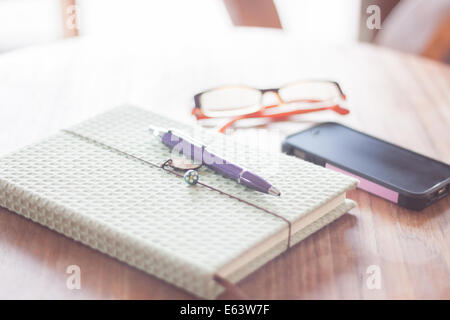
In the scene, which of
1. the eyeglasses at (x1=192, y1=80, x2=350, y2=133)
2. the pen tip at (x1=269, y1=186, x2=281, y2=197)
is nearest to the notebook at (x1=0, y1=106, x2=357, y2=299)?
the pen tip at (x1=269, y1=186, x2=281, y2=197)

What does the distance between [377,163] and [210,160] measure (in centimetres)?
26

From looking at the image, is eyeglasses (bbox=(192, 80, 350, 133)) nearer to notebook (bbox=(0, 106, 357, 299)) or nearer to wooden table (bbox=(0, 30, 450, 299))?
wooden table (bbox=(0, 30, 450, 299))

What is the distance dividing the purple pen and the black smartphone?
0.17 meters

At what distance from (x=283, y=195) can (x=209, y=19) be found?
2.87 meters

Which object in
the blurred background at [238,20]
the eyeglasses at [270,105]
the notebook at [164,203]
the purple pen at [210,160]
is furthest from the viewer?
the blurred background at [238,20]

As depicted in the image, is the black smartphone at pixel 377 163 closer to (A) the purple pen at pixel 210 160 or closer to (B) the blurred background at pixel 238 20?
(A) the purple pen at pixel 210 160

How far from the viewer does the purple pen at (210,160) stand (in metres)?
0.81

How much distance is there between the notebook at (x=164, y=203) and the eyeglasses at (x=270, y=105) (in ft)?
0.80

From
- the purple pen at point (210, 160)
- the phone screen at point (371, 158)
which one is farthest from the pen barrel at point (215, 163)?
the phone screen at point (371, 158)

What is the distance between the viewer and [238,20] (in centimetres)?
221

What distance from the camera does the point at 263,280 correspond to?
736 millimetres

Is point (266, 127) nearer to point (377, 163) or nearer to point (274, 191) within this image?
point (377, 163)

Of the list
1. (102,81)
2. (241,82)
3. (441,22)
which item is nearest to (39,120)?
(102,81)

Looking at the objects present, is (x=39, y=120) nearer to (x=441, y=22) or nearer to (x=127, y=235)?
(x=127, y=235)
